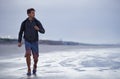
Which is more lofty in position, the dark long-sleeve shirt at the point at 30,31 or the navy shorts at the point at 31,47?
the dark long-sleeve shirt at the point at 30,31

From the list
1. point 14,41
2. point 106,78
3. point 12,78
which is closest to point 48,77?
point 12,78

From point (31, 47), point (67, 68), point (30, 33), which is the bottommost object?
point (67, 68)

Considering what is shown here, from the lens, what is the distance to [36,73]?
9203 millimetres

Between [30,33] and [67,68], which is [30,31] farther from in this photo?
[67,68]

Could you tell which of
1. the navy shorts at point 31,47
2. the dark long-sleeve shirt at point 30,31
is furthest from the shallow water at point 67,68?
the dark long-sleeve shirt at point 30,31

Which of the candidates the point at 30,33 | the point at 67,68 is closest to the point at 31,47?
the point at 30,33

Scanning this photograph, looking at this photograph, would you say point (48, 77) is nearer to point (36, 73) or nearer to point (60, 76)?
point (60, 76)

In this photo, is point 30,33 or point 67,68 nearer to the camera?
point 30,33

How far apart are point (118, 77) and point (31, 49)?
103 inches

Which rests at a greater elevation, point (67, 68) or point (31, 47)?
point (31, 47)

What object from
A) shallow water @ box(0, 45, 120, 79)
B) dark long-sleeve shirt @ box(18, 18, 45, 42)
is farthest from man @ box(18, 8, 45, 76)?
shallow water @ box(0, 45, 120, 79)

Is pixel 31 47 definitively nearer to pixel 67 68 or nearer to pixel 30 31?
pixel 30 31

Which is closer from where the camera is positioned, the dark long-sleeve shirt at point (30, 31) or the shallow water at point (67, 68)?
the shallow water at point (67, 68)

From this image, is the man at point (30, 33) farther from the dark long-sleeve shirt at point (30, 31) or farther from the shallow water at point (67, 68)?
the shallow water at point (67, 68)
